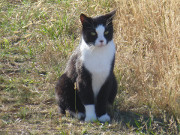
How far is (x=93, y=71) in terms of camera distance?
3457 millimetres

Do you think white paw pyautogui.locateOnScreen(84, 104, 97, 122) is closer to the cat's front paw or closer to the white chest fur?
the cat's front paw

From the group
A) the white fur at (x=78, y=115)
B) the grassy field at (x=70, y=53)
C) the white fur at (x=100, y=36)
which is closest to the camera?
the white fur at (x=100, y=36)

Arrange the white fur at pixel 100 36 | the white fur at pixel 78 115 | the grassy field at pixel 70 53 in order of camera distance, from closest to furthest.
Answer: the white fur at pixel 100 36 → the grassy field at pixel 70 53 → the white fur at pixel 78 115

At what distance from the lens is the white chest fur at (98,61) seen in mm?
3463

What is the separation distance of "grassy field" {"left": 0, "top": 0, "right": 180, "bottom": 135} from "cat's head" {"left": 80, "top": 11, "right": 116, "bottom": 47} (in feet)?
2.16

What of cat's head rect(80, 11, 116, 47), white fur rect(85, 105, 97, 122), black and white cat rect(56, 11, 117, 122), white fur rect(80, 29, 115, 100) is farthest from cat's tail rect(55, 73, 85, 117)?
cat's head rect(80, 11, 116, 47)

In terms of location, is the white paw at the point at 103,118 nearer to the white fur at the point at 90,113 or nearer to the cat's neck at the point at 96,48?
the white fur at the point at 90,113

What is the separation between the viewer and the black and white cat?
11.4 feet

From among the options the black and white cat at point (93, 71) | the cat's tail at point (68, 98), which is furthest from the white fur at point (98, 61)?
the cat's tail at point (68, 98)

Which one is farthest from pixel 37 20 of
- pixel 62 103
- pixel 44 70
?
pixel 62 103

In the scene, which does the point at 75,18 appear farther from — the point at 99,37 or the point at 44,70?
the point at 99,37

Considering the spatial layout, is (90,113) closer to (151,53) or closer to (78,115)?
(78,115)

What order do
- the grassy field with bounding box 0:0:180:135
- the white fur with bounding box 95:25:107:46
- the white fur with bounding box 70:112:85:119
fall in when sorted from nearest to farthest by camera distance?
the white fur with bounding box 95:25:107:46
the grassy field with bounding box 0:0:180:135
the white fur with bounding box 70:112:85:119

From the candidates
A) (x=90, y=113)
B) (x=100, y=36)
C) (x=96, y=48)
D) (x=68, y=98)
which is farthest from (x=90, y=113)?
(x=100, y=36)
